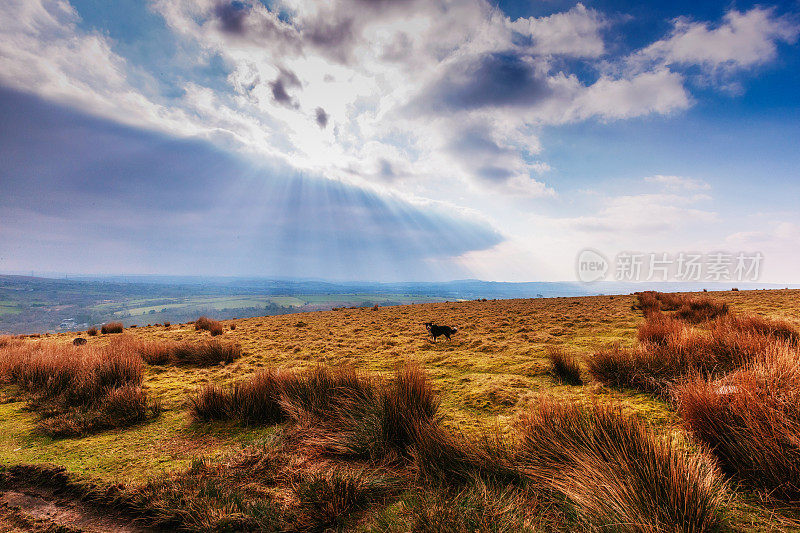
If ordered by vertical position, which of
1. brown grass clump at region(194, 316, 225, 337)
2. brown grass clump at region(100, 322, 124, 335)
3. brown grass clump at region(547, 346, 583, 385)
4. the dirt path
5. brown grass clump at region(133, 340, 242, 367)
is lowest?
brown grass clump at region(100, 322, 124, 335)

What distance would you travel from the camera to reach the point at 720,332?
15.3ft

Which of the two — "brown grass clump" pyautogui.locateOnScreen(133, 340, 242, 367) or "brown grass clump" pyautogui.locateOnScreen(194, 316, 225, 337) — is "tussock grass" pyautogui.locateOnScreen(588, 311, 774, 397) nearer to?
"brown grass clump" pyautogui.locateOnScreen(133, 340, 242, 367)

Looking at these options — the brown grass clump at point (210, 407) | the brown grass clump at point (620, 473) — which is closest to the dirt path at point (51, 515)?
the brown grass clump at point (210, 407)


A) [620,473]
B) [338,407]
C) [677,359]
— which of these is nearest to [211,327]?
[338,407]

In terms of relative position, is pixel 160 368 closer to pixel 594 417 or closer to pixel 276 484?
pixel 276 484

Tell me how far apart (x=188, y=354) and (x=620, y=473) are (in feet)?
32.7

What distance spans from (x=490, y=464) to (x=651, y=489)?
1080mm

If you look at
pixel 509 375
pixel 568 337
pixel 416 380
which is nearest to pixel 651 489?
pixel 416 380

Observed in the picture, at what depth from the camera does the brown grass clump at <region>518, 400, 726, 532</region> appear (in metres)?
1.74

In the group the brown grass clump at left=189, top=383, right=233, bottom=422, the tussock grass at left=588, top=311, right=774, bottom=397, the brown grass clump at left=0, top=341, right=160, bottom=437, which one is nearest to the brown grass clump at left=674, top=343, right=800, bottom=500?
the tussock grass at left=588, top=311, right=774, bottom=397

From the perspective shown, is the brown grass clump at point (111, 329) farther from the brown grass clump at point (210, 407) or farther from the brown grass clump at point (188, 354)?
the brown grass clump at point (210, 407)

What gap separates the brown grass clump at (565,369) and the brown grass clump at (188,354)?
839 cm

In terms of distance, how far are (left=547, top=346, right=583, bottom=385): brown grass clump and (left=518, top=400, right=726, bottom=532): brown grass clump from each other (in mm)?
2349

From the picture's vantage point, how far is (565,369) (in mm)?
5023
